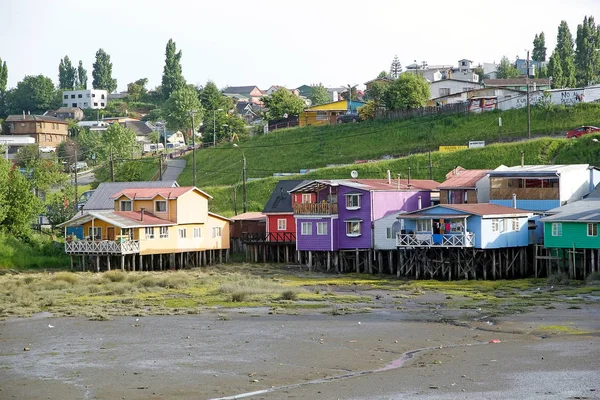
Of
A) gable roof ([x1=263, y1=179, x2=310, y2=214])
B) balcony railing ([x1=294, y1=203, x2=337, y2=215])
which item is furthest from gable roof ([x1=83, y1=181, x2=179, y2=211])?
balcony railing ([x1=294, y1=203, x2=337, y2=215])

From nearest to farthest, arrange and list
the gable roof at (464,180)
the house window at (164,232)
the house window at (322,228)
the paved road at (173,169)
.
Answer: the house window at (322,228), the gable roof at (464,180), the house window at (164,232), the paved road at (173,169)

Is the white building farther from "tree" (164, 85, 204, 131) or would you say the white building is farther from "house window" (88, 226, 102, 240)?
"house window" (88, 226, 102, 240)

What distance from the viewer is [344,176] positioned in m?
99.9

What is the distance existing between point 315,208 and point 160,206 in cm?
1244

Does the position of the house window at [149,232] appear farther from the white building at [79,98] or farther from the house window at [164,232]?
the white building at [79,98]

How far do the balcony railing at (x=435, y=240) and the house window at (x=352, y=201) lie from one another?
5449 millimetres

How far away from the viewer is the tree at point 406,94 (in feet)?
397

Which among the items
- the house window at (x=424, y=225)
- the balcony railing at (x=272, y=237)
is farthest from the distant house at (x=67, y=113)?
the house window at (x=424, y=225)

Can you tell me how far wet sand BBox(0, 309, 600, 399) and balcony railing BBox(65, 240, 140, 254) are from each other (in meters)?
23.5

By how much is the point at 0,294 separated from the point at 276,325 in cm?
1960

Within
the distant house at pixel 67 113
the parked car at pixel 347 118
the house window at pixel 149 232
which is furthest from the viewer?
the distant house at pixel 67 113

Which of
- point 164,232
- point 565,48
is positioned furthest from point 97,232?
point 565,48

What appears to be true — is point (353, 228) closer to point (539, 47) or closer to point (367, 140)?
point (367, 140)

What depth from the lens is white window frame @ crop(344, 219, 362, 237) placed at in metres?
70.1
